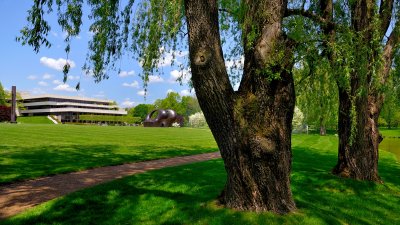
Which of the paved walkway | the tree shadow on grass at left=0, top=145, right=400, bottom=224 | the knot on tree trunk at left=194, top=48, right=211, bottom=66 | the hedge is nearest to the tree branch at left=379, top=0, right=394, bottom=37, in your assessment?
the tree shadow on grass at left=0, top=145, right=400, bottom=224

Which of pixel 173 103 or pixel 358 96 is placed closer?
pixel 358 96

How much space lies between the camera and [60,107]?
386 feet

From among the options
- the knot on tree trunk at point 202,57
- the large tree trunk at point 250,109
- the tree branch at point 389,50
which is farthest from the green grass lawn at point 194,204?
the tree branch at point 389,50

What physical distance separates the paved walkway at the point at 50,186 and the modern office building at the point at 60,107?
341 ft

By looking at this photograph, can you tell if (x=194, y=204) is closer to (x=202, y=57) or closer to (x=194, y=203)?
(x=194, y=203)

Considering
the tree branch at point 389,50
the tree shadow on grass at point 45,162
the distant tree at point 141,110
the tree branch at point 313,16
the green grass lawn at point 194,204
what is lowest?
the green grass lawn at point 194,204

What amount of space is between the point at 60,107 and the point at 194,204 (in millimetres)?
120067

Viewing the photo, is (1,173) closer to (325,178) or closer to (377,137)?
(325,178)

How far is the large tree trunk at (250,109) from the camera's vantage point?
5.62 meters

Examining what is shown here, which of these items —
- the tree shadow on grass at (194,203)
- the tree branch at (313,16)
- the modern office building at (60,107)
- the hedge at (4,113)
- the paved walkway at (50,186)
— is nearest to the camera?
the tree shadow on grass at (194,203)

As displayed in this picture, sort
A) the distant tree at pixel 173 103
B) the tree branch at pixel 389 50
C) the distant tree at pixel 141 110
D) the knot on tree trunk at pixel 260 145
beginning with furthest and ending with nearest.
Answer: the distant tree at pixel 141 110 → the distant tree at pixel 173 103 → the tree branch at pixel 389 50 → the knot on tree trunk at pixel 260 145

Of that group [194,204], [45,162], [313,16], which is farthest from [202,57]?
[45,162]

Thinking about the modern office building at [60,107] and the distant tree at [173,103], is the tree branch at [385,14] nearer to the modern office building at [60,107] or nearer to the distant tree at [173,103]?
the distant tree at [173,103]

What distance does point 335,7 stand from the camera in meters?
9.98
